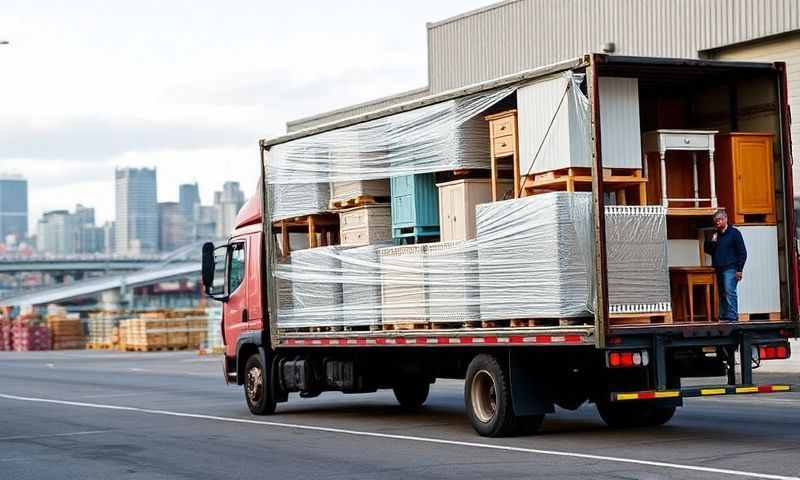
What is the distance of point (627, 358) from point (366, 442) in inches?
136

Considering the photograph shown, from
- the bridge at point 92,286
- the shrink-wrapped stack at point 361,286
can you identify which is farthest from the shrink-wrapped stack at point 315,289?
the bridge at point 92,286

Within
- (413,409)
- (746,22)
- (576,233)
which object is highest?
(746,22)

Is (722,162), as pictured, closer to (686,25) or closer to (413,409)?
(413,409)

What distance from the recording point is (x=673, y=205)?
14.4 meters

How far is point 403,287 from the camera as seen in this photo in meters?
15.8

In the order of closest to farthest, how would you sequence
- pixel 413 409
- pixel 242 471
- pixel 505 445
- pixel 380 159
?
pixel 242 471 → pixel 505 445 → pixel 380 159 → pixel 413 409

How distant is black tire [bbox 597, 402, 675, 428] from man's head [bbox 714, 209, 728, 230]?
2.82 metres

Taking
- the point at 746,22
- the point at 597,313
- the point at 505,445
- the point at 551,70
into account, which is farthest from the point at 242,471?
the point at 746,22

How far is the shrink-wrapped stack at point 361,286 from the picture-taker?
1636 cm

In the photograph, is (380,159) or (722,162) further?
(380,159)

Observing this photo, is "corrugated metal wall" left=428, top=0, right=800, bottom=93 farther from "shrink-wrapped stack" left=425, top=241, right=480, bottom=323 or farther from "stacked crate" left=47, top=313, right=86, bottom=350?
"stacked crate" left=47, top=313, right=86, bottom=350

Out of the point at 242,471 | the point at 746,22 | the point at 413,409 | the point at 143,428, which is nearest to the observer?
the point at 242,471

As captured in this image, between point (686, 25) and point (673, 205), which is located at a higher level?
point (686, 25)

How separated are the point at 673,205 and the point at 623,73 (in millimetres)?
1610
